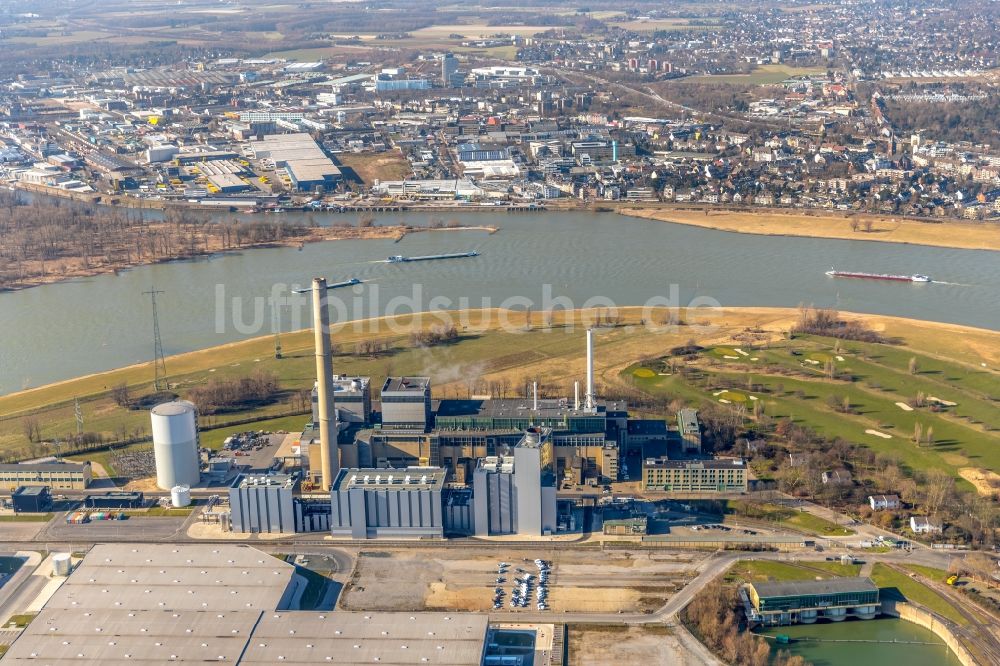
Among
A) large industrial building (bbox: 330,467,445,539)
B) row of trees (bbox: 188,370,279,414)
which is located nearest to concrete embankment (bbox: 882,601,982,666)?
large industrial building (bbox: 330,467,445,539)

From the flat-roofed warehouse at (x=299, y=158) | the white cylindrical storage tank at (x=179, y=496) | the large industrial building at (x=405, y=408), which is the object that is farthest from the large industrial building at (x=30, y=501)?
the flat-roofed warehouse at (x=299, y=158)

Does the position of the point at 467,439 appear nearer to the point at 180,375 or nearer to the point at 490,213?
the point at 180,375

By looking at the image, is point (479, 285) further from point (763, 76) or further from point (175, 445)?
point (763, 76)

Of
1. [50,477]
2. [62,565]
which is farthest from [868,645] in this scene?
[50,477]

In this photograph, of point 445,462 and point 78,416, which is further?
point 78,416

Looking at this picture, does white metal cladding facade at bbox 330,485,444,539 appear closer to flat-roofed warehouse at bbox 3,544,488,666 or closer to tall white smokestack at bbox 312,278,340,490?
tall white smokestack at bbox 312,278,340,490
